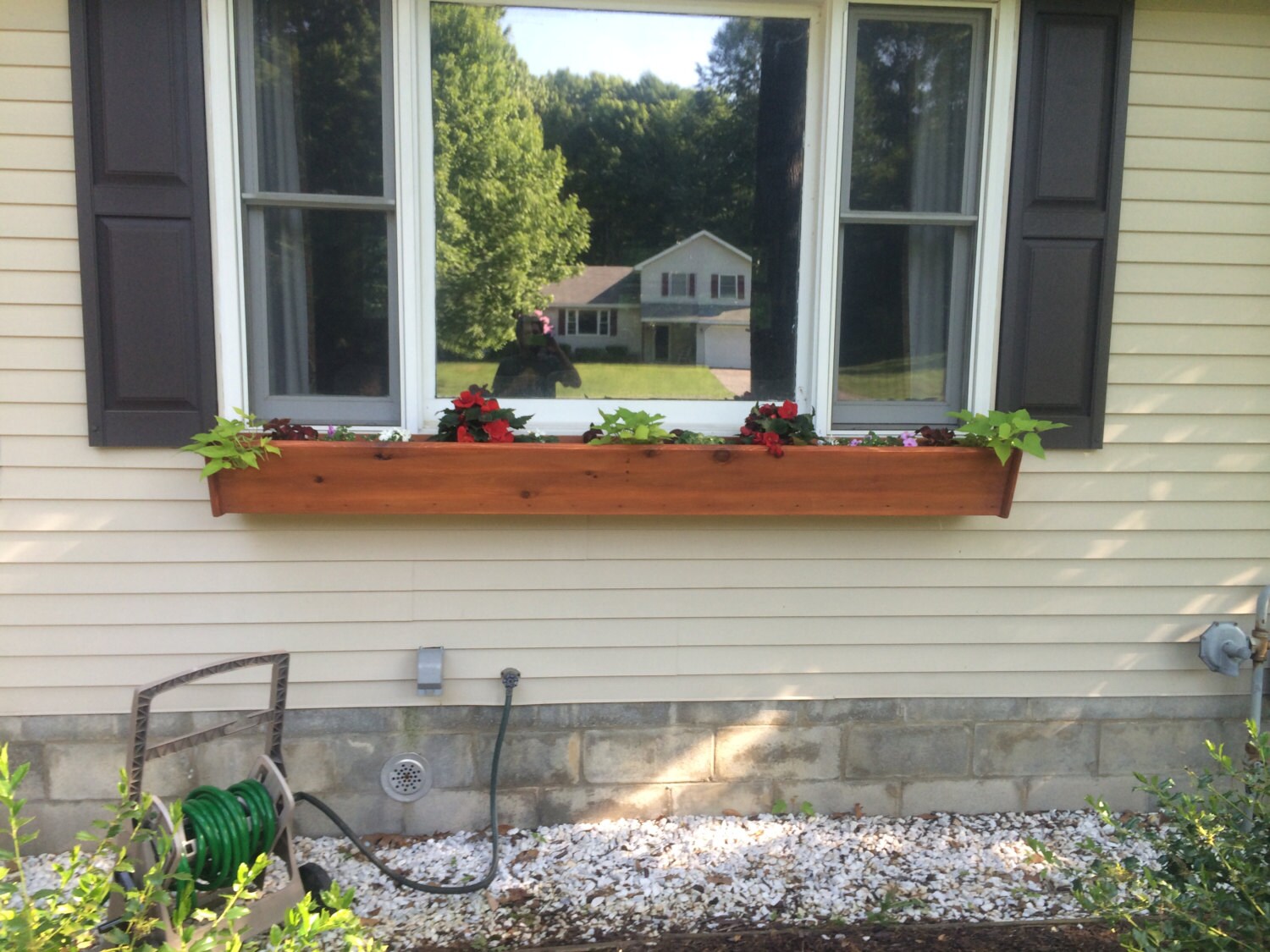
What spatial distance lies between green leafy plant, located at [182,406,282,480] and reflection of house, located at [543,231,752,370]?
1.02m

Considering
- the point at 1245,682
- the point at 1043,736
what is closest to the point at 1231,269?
the point at 1245,682

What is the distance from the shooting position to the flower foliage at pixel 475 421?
2629mm

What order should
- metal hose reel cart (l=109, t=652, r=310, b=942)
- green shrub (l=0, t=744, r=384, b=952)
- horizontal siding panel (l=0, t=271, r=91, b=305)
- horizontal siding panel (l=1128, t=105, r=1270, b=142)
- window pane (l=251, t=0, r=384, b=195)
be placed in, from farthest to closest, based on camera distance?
horizontal siding panel (l=1128, t=105, r=1270, b=142) → window pane (l=251, t=0, r=384, b=195) → horizontal siding panel (l=0, t=271, r=91, b=305) → metal hose reel cart (l=109, t=652, r=310, b=942) → green shrub (l=0, t=744, r=384, b=952)

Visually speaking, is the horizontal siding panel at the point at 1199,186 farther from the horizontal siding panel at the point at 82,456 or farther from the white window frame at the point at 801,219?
the horizontal siding panel at the point at 82,456

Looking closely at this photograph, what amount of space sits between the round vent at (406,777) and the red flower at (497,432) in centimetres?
107

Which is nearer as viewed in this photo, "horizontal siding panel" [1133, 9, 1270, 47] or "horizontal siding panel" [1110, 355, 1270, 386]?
"horizontal siding panel" [1133, 9, 1270, 47]

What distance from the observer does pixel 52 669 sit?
271cm

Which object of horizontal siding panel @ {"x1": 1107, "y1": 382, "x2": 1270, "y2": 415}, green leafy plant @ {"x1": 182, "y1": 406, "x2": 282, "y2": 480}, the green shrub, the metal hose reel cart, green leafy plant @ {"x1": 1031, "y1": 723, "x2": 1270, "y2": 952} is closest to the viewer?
the green shrub

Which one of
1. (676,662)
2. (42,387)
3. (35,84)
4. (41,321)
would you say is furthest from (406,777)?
(35,84)

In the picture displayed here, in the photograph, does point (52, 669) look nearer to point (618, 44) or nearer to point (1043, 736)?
point (618, 44)

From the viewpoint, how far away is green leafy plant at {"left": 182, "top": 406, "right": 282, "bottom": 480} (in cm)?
246

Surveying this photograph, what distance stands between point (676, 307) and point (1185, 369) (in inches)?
65.8

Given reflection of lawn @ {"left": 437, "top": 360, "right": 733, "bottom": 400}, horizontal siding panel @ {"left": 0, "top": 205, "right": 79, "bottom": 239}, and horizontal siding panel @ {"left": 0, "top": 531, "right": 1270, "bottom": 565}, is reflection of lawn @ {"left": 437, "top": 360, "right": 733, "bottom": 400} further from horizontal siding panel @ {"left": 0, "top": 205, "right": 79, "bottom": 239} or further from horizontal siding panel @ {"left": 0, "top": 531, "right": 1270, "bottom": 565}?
horizontal siding panel @ {"left": 0, "top": 205, "right": 79, "bottom": 239}

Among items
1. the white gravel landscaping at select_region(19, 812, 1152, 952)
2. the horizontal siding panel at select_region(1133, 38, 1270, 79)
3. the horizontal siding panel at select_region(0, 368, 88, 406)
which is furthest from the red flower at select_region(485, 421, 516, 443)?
the horizontal siding panel at select_region(1133, 38, 1270, 79)
